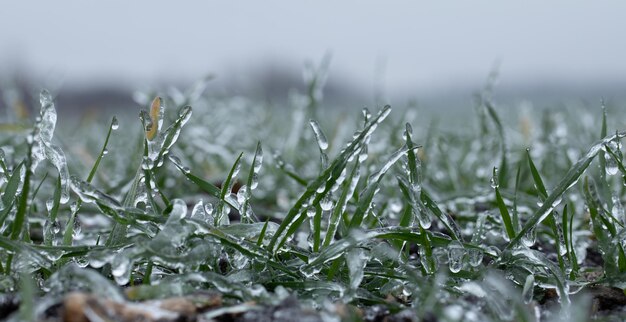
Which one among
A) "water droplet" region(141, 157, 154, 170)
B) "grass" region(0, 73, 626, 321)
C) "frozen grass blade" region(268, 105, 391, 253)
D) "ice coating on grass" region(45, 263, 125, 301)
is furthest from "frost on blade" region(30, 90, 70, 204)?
"frozen grass blade" region(268, 105, 391, 253)

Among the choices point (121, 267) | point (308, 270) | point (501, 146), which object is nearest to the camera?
point (121, 267)

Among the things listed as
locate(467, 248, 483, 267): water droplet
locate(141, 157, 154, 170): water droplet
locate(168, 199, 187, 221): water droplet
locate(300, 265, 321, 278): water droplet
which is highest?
locate(467, 248, 483, 267): water droplet

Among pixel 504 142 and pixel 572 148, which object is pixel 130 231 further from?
pixel 572 148

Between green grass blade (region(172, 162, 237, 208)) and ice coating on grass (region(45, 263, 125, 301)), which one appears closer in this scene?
ice coating on grass (region(45, 263, 125, 301))

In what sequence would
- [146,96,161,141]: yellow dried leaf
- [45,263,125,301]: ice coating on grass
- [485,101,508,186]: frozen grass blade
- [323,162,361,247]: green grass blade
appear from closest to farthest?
[45,263,125,301]: ice coating on grass, [323,162,361,247]: green grass blade, [146,96,161,141]: yellow dried leaf, [485,101,508,186]: frozen grass blade

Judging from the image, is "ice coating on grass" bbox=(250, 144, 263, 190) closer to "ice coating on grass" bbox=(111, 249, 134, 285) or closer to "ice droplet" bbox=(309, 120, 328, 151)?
"ice droplet" bbox=(309, 120, 328, 151)

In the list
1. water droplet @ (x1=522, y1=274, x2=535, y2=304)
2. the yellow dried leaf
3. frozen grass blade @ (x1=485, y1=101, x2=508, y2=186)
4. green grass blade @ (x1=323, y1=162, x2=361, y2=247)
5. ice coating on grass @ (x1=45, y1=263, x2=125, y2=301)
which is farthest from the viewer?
frozen grass blade @ (x1=485, y1=101, x2=508, y2=186)

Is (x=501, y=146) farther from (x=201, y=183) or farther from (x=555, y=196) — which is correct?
(x=201, y=183)

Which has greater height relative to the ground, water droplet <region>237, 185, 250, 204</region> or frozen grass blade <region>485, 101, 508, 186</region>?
frozen grass blade <region>485, 101, 508, 186</region>

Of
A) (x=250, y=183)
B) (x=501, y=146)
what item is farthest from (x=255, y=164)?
(x=501, y=146)
